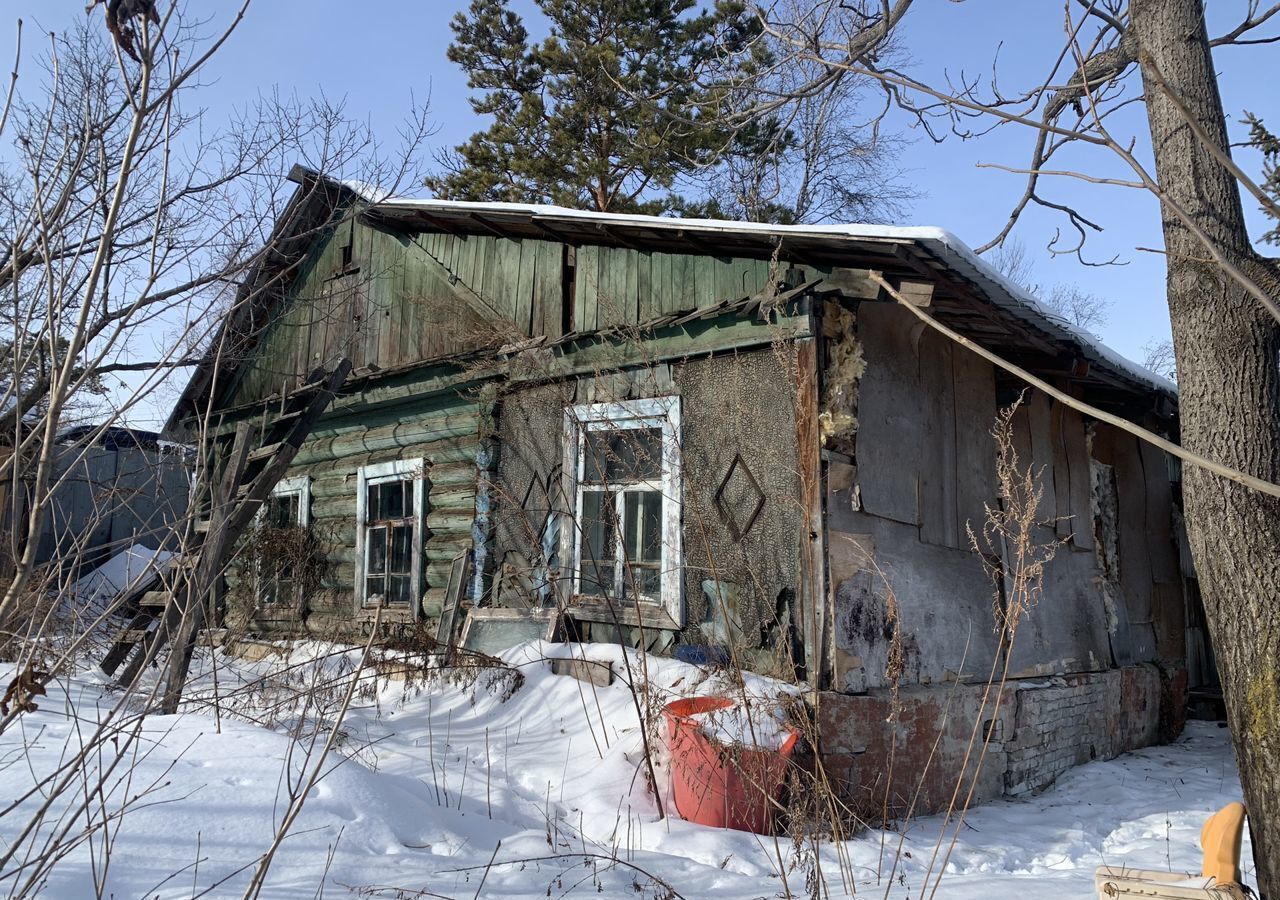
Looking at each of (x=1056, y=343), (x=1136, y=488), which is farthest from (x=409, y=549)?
(x=1136, y=488)

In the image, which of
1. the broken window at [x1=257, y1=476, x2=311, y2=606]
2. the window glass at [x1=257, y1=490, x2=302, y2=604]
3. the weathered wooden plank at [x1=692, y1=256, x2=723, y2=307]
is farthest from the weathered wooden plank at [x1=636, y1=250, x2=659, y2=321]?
the window glass at [x1=257, y1=490, x2=302, y2=604]

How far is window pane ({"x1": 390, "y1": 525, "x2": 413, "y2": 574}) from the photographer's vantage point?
916 cm

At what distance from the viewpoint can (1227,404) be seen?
11.3 feet

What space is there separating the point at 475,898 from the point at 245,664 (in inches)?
306

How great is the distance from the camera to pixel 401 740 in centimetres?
633

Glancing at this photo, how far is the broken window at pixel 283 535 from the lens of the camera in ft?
33.4

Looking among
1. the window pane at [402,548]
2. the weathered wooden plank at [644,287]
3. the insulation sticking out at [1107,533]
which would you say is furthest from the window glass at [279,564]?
the insulation sticking out at [1107,533]

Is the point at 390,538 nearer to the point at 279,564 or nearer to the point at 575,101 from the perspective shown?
the point at 279,564

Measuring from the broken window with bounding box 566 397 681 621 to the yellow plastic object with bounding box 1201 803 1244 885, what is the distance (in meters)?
4.10

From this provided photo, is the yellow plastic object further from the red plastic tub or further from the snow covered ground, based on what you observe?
the red plastic tub

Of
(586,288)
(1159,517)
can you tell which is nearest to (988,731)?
(586,288)

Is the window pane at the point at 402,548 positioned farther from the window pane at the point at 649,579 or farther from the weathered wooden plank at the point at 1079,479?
the weathered wooden plank at the point at 1079,479

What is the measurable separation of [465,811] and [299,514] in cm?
671

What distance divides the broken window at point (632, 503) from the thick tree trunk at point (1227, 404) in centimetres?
357
